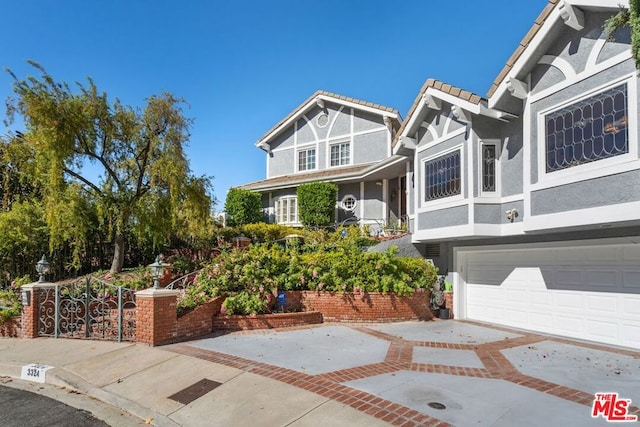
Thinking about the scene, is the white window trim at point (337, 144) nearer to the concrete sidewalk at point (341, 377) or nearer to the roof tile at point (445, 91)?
the roof tile at point (445, 91)

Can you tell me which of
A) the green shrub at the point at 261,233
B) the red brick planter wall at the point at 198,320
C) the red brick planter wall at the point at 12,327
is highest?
the green shrub at the point at 261,233

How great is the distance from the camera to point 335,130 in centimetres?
2156

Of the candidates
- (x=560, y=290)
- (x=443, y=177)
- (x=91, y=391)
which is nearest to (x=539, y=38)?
(x=443, y=177)

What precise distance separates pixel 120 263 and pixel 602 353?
519 inches

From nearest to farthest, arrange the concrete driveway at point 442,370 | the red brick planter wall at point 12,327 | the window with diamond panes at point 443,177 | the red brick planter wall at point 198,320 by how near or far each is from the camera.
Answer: the concrete driveway at point 442,370 → the red brick planter wall at point 198,320 → the red brick planter wall at point 12,327 → the window with diamond panes at point 443,177

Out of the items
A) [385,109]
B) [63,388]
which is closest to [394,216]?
[385,109]

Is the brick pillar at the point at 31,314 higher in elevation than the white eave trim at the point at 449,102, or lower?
lower

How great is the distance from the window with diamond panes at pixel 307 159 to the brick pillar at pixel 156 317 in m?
15.1

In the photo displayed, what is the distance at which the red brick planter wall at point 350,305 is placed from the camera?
1045 centimetres

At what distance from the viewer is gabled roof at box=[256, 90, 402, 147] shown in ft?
64.1

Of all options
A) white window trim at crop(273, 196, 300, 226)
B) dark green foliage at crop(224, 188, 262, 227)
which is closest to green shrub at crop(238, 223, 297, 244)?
white window trim at crop(273, 196, 300, 226)

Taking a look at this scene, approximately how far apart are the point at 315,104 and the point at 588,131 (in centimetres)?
1624

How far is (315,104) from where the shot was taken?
22.3m

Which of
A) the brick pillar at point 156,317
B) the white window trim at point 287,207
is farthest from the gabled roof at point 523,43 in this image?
the white window trim at point 287,207
